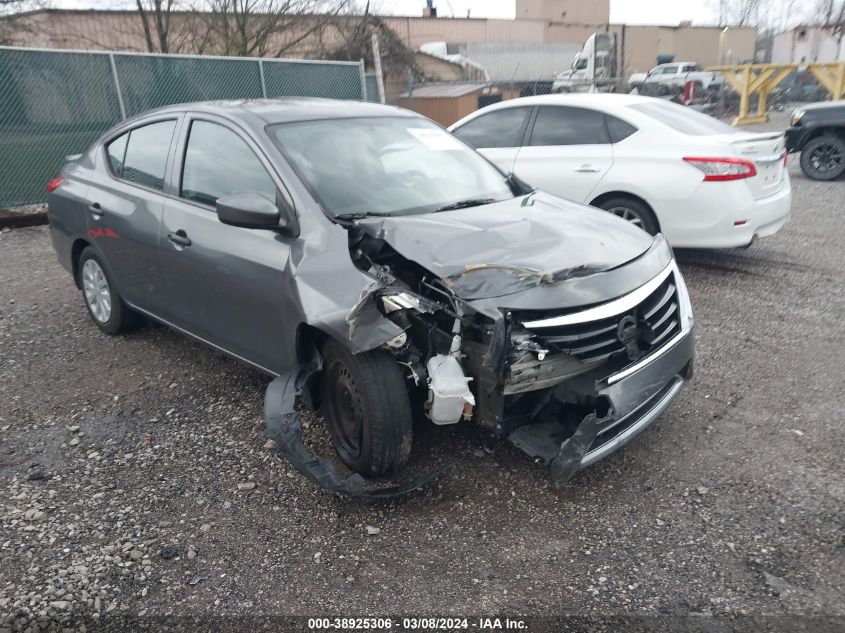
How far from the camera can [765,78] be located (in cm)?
1855

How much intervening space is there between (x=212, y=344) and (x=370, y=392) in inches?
56.9

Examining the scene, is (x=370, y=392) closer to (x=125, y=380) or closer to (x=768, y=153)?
(x=125, y=380)

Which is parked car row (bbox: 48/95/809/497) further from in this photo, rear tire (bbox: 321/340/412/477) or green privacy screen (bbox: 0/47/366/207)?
green privacy screen (bbox: 0/47/366/207)

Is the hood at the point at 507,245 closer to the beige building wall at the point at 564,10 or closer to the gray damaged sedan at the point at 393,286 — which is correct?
the gray damaged sedan at the point at 393,286

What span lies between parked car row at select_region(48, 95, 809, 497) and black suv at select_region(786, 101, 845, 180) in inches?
340

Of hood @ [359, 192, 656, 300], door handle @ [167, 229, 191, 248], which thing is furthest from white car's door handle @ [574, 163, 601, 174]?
door handle @ [167, 229, 191, 248]

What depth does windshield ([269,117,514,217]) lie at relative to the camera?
138 inches

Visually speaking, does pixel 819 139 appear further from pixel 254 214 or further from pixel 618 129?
pixel 254 214

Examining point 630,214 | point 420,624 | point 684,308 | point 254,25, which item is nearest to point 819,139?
point 630,214

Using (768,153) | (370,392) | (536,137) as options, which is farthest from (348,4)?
(370,392)

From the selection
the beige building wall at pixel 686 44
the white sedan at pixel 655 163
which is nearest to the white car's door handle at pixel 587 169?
the white sedan at pixel 655 163

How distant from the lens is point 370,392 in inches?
115

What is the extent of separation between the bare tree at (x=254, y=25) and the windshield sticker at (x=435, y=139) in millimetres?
15908

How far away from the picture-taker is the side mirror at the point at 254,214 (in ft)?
10.6
